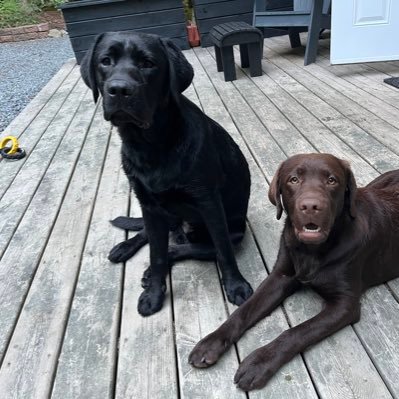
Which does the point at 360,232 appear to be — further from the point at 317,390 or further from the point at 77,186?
the point at 77,186

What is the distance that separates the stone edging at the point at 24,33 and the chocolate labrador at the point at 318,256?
441 inches

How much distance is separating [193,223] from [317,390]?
0.95m

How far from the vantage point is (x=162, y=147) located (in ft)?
6.15

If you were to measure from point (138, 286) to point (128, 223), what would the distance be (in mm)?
561

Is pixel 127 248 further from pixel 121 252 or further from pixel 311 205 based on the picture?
pixel 311 205

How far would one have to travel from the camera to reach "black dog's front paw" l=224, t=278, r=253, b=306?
6.58 feet

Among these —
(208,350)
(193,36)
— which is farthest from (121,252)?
(193,36)

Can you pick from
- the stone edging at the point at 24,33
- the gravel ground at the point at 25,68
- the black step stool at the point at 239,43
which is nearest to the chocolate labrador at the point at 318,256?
the black step stool at the point at 239,43

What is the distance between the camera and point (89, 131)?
441cm

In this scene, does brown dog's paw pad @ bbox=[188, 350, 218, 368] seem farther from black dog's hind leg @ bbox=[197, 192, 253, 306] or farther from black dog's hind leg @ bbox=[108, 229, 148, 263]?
black dog's hind leg @ bbox=[108, 229, 148, 263]

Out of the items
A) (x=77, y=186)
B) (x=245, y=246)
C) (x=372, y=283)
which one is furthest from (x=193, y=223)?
(x=77, y=186)

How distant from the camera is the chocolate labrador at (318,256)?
5.43 ft

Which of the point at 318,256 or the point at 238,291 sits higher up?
the point at 318,256

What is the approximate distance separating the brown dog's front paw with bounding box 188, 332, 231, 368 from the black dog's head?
85cm
